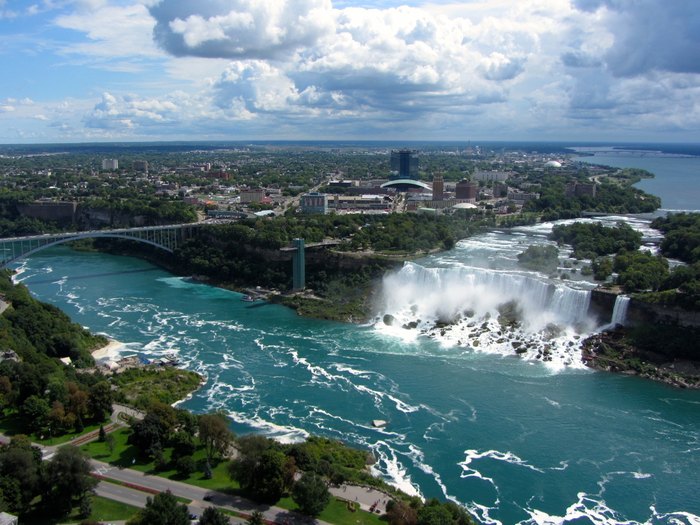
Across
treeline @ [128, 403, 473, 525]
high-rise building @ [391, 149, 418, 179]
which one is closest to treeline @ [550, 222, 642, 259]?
treeline @ [128, 403, 473, 525]

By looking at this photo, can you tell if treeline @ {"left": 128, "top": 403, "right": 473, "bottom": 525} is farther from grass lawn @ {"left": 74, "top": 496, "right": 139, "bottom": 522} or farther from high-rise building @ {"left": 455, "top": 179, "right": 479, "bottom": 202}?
high-rise building @ {"left": 455, "top": 179, "right": 479, "bottom": 202}

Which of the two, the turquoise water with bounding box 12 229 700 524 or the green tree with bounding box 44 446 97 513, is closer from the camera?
the green tree with bounding box 44 446 97 513

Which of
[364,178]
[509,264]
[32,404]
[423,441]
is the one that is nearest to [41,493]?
[32,404]

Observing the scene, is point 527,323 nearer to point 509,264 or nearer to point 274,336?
point 509,264

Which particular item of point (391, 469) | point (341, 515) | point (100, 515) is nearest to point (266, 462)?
point (341, 515)

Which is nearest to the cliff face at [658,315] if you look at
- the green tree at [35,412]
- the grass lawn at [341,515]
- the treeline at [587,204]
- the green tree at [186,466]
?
the grass lawn at [341,515]
